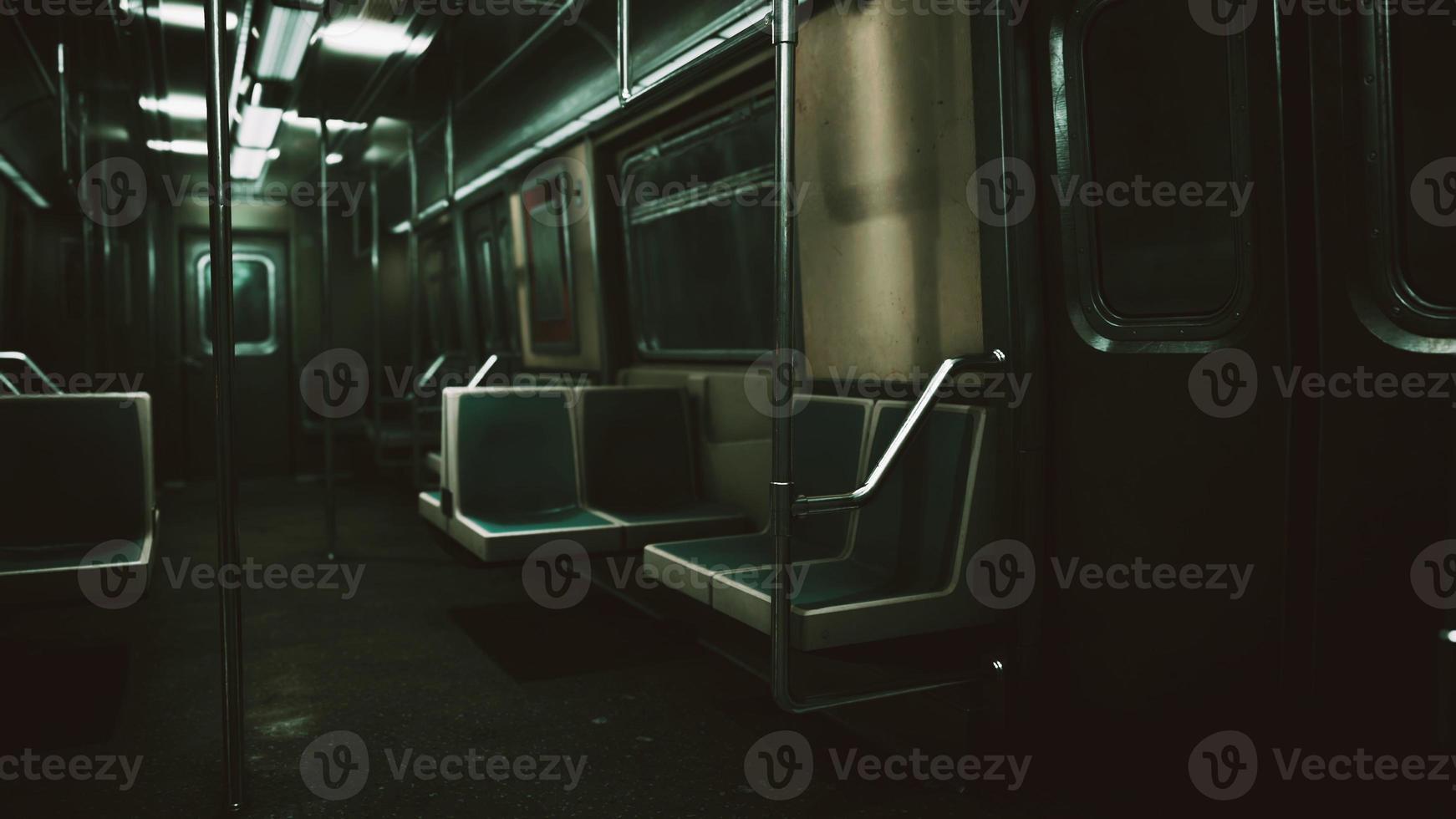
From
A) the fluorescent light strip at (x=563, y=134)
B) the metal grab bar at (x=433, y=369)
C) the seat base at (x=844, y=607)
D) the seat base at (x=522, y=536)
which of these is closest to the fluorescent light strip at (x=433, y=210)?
the metal grab bar at (x=433, y=369)

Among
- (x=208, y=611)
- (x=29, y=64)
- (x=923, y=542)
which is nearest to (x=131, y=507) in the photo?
(x=208, y=611)

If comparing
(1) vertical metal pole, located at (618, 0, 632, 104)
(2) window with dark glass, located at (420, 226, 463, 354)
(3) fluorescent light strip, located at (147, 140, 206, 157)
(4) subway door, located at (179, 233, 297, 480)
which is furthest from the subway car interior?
(4) subway door, located at (179, 233, 297, 480)

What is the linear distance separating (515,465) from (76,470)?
1.60m

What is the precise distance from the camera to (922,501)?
10.4 ft

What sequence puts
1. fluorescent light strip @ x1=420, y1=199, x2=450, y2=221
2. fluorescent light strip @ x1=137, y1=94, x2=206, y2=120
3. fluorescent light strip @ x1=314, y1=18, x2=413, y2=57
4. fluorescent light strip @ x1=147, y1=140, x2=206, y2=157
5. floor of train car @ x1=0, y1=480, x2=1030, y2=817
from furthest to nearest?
fluorescent light strip @ x1=420, y1=199, x2=450, y2=221
fluorescent light strip @ x1=147, y1=140, x2=206, y2=157
fluorescent light strip @ x1=137, y1=94, x2=206, y2=120
fluorescent light strip @ x1=314, y1=18, x2=413, y2=57
floor of train car @ x1=0, y1=480, x2=1030, y2=817

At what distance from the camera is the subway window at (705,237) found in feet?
14.6

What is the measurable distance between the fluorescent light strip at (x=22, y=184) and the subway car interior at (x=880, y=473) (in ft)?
2.71

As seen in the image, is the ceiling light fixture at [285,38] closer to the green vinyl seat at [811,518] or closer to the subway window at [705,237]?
the subway window at [705,237]

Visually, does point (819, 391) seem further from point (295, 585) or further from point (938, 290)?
point (295, 585)

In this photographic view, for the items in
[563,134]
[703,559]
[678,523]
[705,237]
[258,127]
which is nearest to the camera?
[703,559]

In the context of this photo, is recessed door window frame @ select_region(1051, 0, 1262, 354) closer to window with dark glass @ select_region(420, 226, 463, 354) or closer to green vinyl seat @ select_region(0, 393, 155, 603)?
green vinyl seat @ select_region(0, 393, 155, 603)

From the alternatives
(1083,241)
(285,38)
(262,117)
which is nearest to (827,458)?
(1083,241)

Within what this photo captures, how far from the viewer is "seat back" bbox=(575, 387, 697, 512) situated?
15.1 feet

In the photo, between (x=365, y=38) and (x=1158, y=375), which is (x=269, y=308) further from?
(x=1158, y=375)
